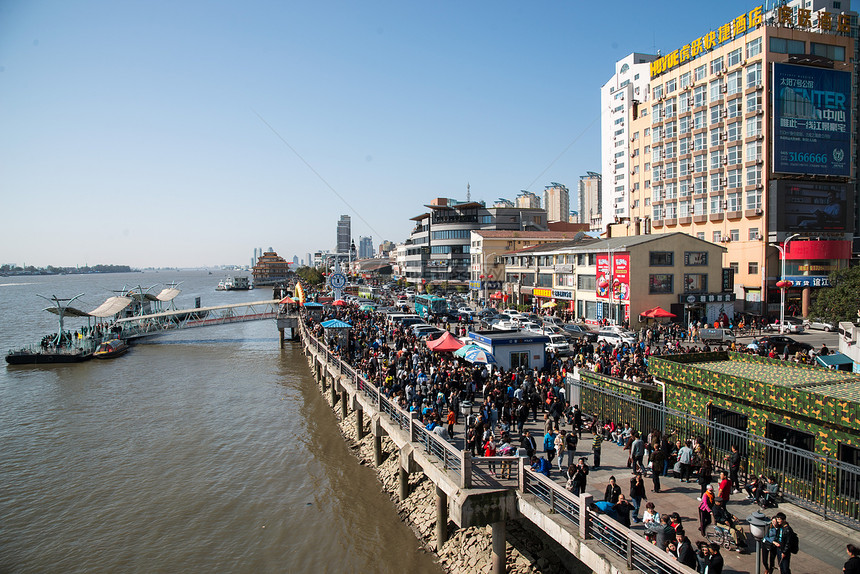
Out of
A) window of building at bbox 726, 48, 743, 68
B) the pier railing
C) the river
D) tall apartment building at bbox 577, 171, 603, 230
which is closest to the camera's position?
the pier railing

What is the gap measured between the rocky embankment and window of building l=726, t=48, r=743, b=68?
178ft

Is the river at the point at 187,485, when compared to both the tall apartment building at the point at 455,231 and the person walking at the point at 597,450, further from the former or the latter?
the tall apartment building at the point at 455,231

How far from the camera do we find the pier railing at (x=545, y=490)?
835cm

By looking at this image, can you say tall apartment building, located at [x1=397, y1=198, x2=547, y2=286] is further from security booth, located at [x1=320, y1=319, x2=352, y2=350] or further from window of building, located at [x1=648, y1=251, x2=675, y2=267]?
security booth, located at [x1=320, y1=319, x2=352, y2=350]

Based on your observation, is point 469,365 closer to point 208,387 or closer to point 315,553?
point 315,553

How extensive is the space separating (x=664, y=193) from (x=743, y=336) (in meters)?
29.6

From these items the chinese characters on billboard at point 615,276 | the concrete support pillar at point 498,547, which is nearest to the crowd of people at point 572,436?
the concrete support pillar at point 498,547

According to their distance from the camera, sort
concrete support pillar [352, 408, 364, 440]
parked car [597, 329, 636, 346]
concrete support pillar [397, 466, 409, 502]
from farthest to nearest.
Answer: parked car [597, 329, 636, 346] → concrete support pillar [352, 408, 364, 440] → concrete support pillar [397, 466, 409, 502]

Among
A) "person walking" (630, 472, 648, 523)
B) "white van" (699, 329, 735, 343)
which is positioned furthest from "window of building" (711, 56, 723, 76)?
"person walking" (630, 472, 648, 523)

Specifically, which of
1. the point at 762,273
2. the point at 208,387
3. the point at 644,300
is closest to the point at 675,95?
the point at 762,273

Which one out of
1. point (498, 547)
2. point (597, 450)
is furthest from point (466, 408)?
point (498, 547)

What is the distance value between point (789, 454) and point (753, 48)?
52.9 m

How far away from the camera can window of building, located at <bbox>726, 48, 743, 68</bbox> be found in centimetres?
5216

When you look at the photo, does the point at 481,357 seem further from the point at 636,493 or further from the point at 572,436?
the point at 636,493
